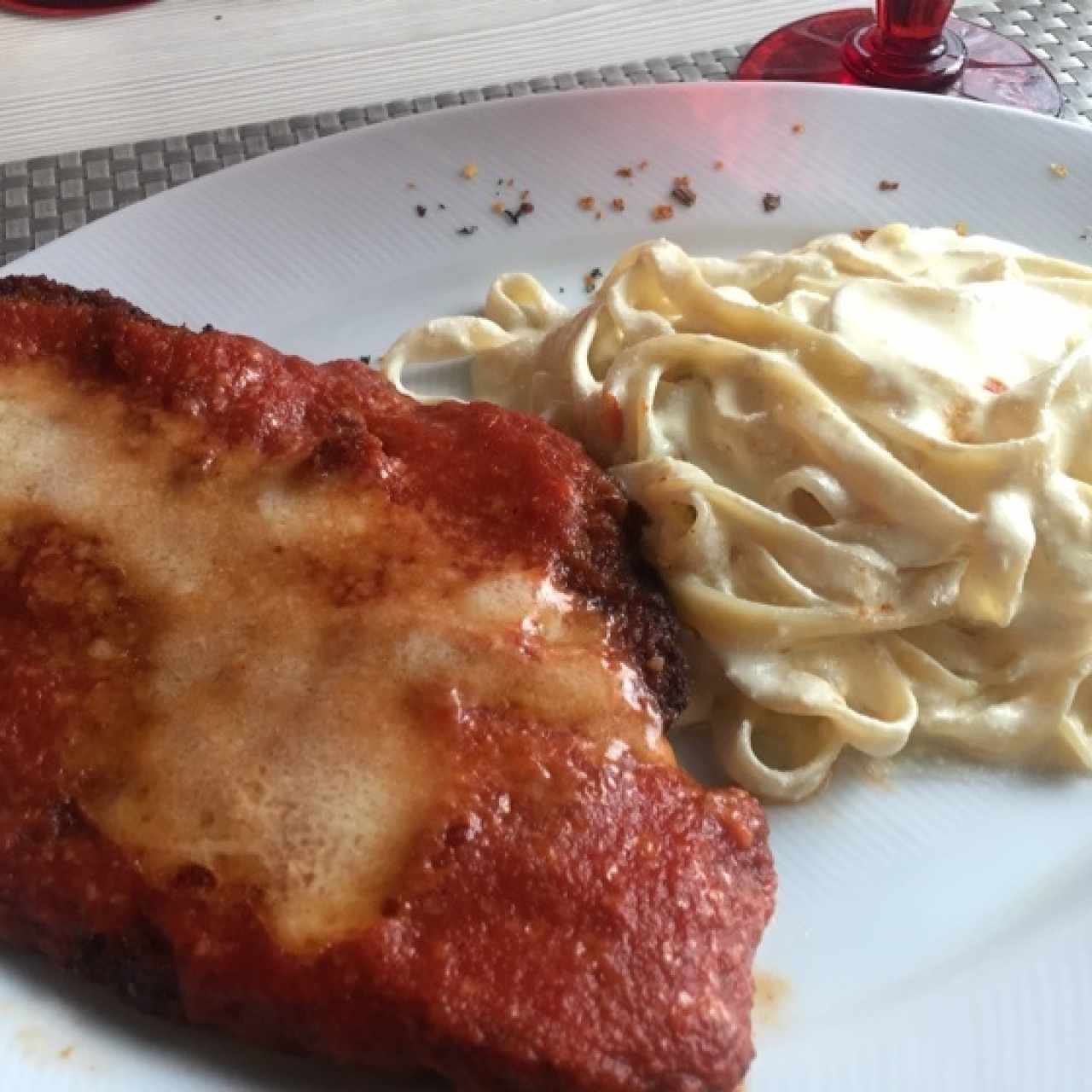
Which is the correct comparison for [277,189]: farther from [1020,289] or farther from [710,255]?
[1020,289]

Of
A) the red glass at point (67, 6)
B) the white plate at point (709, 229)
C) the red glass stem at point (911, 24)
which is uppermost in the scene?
the red glass stem at point (911, 24)

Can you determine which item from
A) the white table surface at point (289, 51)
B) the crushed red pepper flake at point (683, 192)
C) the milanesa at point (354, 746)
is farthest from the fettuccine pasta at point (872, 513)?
the white table surface at point (289, 51)

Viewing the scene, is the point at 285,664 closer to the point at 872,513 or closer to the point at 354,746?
the point at 354,746

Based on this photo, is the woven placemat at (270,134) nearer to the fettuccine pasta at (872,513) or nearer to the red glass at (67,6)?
the red glass at (67,6)

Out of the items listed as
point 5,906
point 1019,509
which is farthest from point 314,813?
point 1019,509

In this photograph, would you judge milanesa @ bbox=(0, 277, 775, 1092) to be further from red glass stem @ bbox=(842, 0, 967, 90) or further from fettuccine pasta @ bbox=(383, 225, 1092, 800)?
red glass stem @ bbox=(842, 0, 967, 90)

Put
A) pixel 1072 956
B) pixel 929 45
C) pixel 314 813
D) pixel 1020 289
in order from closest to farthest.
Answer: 1. pixel 314 813
2. pixel 1072 956
3. pixel 1020 289
4. pixel 929 45

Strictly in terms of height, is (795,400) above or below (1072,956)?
above
